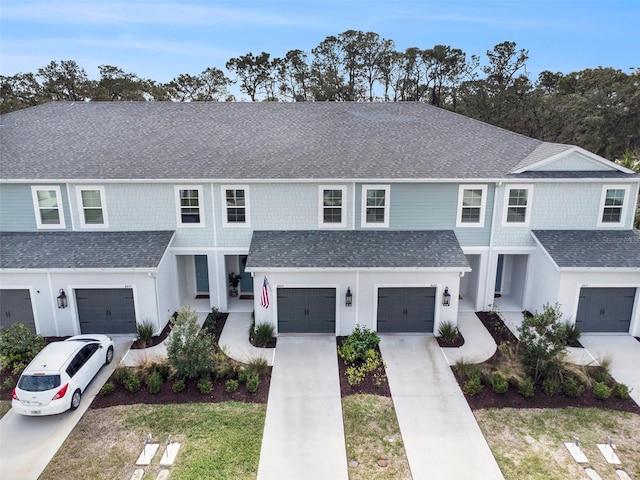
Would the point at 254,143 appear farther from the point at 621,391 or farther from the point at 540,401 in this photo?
the point at 621,391

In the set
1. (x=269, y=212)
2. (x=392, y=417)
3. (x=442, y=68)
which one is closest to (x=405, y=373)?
(x=392, y=417)

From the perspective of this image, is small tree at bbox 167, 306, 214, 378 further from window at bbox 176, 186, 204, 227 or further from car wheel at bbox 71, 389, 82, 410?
window at bbox 176, 186, 204, 227

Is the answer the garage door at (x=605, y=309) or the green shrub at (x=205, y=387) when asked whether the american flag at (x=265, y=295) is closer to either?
the green shrub at (x=205, y=387)

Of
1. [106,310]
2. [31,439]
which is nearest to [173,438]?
[31,439]

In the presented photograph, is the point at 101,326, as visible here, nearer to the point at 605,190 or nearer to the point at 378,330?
the point at 378,330

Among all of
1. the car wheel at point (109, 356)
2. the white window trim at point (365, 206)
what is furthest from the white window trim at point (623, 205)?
the car wheel at point (109, 356)
